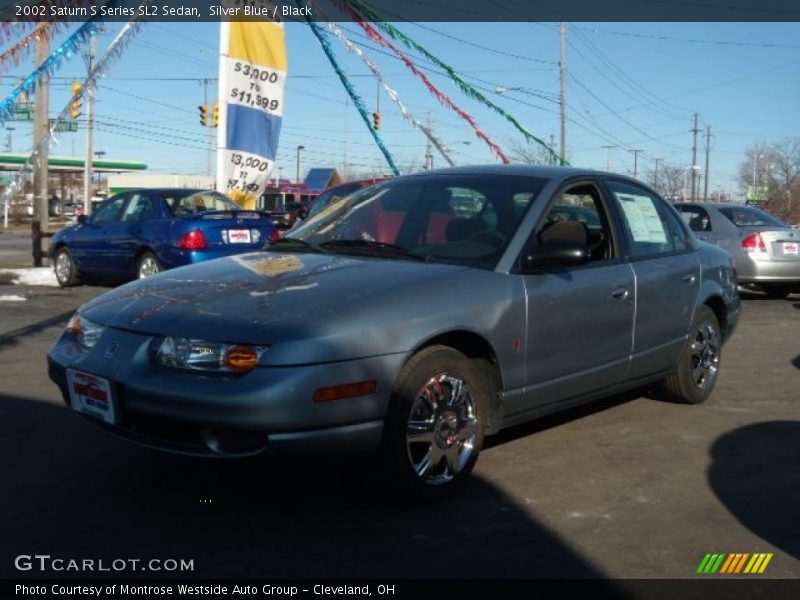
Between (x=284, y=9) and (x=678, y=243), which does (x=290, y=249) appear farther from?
(x=284, y=9)

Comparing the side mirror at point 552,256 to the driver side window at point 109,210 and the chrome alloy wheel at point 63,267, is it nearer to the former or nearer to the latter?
the driver side window at point 109,210

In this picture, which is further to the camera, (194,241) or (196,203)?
(196,203)

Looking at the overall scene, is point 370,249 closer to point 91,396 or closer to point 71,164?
point 91,396

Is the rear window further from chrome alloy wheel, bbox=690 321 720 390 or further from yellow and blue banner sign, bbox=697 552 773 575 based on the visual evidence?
yellow and blue banner sign, bbox=697 552 773 575

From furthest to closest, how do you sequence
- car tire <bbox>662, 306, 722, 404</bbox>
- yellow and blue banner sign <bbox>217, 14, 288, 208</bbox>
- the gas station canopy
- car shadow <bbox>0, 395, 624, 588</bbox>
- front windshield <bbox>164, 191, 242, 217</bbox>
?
1. the gas station canopy
2. yellow and blue banner sign <bbox>217, 14, 288, 208</bbox>
3. front windshield <bbox>164, 191, 242, 217</bbox>
4. car tire <bbox>662, 306, 722, 404</bbox>
5. car shadow <bbox>0, 395, 624, 588</bbox>

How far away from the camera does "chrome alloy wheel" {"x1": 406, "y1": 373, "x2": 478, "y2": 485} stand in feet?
12.8

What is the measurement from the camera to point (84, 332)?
13.6 ft

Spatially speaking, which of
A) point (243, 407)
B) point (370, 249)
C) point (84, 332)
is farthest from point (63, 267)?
point (243, 407)

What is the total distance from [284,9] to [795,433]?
1016 cm

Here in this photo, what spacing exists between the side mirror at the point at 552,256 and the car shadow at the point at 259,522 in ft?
3.75

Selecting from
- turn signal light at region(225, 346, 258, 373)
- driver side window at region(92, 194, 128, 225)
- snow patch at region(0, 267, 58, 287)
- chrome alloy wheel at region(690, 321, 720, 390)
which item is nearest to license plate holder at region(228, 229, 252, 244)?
driver side window at region(92, 194, 128, 225)

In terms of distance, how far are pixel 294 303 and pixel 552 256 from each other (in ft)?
4.73

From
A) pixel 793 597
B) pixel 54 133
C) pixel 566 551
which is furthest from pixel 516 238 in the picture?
pixel 54 133

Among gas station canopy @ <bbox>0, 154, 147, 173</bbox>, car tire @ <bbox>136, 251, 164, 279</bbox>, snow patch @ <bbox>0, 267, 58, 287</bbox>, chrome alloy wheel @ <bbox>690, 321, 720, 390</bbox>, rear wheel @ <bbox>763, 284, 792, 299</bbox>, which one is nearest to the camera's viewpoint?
chrome alloy wheel @ <bbox>690, 321, 720, 390</bbox>
